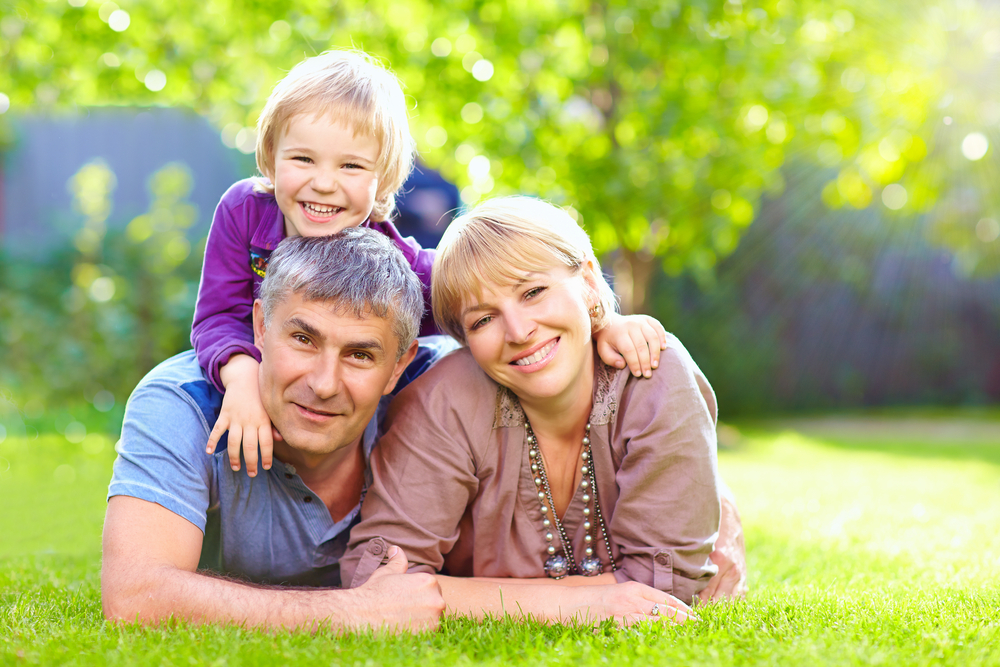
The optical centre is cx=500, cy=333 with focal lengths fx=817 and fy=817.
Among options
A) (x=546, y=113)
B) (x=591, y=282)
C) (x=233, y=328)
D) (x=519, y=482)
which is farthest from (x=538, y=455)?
(x=546, y=113)

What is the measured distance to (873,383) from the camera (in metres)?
12.9

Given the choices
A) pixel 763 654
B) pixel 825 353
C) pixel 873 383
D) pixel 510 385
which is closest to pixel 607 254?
pixel 825 353

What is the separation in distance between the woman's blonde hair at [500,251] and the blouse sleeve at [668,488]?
0.40 metres

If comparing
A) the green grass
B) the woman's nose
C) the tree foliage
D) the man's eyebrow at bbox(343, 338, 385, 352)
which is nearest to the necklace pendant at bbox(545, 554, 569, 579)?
the green grass

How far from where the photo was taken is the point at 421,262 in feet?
10.3

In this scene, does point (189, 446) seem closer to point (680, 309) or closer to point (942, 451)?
point (942, 451)

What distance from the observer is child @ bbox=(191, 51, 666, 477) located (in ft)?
9.03

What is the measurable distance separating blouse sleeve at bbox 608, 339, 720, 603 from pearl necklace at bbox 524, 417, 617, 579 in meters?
0.13

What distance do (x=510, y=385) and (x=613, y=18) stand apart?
18.1ft

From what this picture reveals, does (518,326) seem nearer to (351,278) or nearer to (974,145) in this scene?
(351,278)

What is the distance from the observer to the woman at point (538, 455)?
2586mm

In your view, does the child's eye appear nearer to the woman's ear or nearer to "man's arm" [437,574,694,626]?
the woman's ear

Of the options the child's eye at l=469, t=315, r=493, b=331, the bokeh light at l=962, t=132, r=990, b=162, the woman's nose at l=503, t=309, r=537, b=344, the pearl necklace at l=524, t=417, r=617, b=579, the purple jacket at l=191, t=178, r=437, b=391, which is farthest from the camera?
the bokeh light at l=962, t=132, r=990, b=162

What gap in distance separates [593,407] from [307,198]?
122 centimetres
